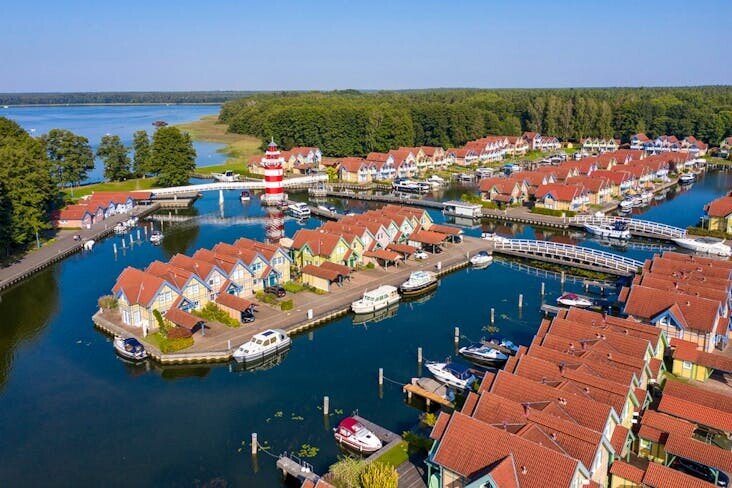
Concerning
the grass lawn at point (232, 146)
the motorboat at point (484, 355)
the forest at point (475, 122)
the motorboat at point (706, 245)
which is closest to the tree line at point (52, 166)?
the grass lawn at point (232, 146)

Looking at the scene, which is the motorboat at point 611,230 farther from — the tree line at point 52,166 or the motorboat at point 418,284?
the tree line at point 52,166

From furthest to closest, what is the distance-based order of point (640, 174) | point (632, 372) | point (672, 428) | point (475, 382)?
point (640, 174)
point (475, 382)
point (632, 372)
point (672, 428)

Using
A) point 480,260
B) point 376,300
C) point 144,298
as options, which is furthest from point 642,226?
point 144,298

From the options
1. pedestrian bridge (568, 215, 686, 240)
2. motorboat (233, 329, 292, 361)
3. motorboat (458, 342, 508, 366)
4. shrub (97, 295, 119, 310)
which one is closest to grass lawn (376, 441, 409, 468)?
motorboat (458, 342, 508, 366)

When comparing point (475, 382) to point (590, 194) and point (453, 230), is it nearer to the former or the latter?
point (453, 230)

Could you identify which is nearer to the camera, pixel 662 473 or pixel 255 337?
pixel 662 473

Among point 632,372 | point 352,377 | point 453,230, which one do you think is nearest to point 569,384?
point 632,372

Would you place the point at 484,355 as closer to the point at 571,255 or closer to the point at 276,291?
the point at 276,291
